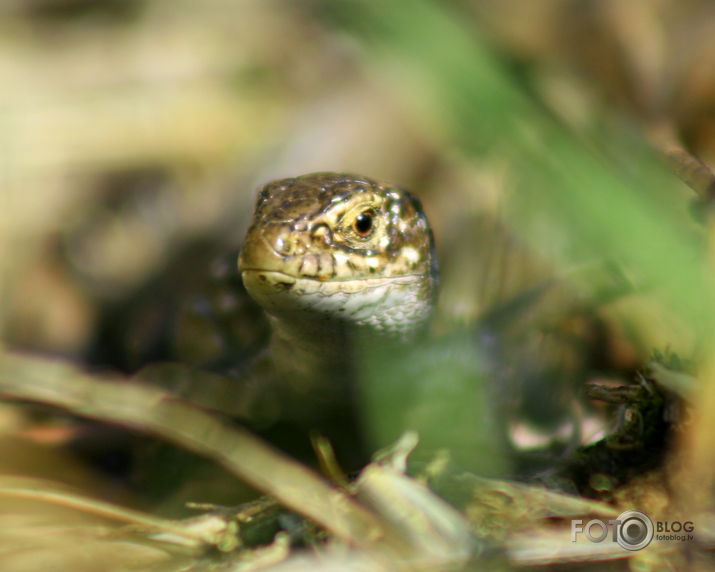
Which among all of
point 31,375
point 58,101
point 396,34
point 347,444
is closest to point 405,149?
point 58,101

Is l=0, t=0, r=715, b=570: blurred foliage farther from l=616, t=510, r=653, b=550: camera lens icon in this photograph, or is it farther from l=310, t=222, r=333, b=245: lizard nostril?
l=310, t=222, r=333, b=245: lizard nostril

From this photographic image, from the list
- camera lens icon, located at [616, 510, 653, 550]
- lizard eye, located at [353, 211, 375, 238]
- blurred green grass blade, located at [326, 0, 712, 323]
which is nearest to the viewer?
blurred green grass blade, located at [326, 0, 712, 323]

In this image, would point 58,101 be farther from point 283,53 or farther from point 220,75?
point 283,53

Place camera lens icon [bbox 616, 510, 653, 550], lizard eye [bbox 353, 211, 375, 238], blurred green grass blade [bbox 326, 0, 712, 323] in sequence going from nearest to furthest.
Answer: blurred green grass blade [bbox 326, 0, 712, 323] → camera lens icon [bbox 616, 510, 653, 550] → lizard eye [bbox 353, 211, 375, 238]

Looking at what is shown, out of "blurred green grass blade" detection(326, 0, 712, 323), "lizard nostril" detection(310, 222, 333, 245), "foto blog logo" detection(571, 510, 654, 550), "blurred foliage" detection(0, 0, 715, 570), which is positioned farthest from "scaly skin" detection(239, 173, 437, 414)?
"foto blog logo" detection(571, 510, 654, 550)

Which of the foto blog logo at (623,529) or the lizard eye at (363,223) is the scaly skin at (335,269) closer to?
the lizard eye at (363,223)

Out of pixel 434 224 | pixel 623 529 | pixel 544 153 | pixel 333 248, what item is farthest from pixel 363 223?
pixel 434 224

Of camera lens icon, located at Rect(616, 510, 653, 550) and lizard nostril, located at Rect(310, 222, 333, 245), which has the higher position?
lizard nostril, located at Rect(310, 222, 333, 245)

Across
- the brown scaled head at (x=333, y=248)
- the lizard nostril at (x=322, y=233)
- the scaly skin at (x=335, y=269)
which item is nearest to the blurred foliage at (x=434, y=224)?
the scaly skin at (x=335, y=269)
